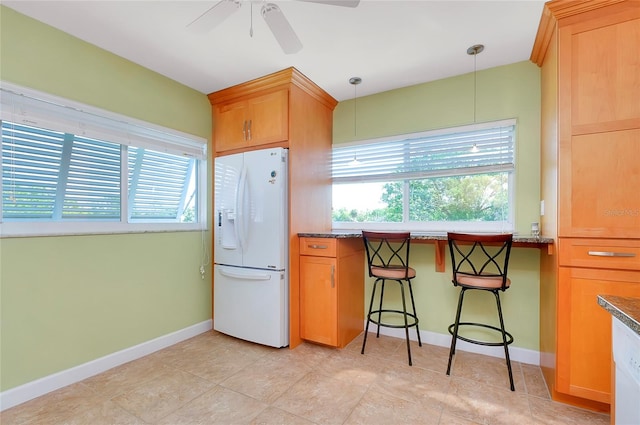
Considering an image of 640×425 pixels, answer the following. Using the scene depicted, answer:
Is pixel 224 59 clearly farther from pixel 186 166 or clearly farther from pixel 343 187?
pixel 343 187

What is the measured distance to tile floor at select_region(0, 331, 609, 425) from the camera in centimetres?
170

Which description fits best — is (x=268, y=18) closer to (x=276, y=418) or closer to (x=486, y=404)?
(x=276, y=418)

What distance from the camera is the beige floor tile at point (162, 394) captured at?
1775 millimetres

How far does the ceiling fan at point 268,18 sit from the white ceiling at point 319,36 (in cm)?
11

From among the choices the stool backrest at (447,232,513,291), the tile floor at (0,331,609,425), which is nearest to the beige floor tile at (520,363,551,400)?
the tile floor at (0,331,609,425)

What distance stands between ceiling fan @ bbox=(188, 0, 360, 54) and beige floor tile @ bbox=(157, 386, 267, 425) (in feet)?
7.18

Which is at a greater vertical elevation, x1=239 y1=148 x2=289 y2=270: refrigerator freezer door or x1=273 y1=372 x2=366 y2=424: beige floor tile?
x1=239 y1=148 x2=289 y2=270: refrigerator freezer door

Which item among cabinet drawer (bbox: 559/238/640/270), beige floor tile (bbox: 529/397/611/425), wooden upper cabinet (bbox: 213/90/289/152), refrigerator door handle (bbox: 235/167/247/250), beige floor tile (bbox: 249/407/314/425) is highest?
wooden upper cabinet (bbox: 213/90/289/152)

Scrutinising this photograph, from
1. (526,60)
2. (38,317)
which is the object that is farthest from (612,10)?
(38,317)

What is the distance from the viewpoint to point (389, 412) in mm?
1750

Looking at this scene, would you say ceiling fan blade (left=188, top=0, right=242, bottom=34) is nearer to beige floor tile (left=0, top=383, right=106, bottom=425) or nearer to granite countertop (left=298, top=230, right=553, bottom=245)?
granite countertop (left=298, top=230, right=553, bottom=245)

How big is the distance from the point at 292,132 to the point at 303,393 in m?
2.07

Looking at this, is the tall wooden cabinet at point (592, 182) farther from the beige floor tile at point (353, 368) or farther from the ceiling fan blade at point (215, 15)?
the ceiling fan blade at point (215, 15)

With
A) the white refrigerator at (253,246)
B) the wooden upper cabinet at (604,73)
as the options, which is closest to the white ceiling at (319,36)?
the wooden upper cabinet at (604,73)
